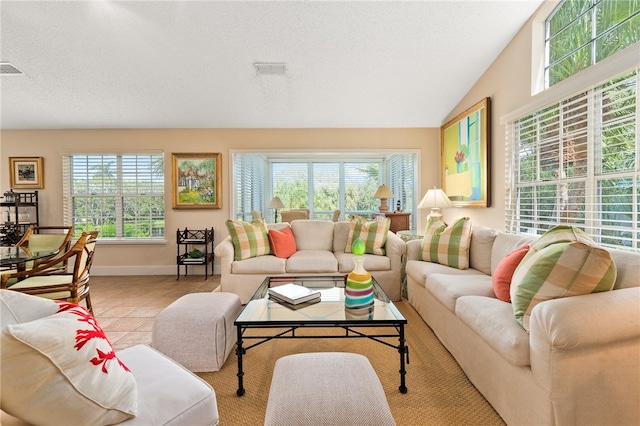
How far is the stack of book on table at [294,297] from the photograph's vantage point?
2.15 m

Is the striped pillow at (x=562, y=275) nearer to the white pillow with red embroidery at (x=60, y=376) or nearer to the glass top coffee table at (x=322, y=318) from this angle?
the glass top coffee table at (x=322, y=318)

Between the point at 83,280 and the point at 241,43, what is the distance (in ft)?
8.72

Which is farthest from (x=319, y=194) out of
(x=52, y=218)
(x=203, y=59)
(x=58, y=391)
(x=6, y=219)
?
(x=58, y=391)

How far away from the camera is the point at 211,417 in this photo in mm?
1102

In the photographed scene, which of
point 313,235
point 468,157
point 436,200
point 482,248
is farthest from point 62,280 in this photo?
Result: point 468,157

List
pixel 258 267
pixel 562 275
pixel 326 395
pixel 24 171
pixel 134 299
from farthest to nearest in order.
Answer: pixel 24 171 < pixel 134 299 < pixel 258 267 < pixel 562 275 < pixel 326 395

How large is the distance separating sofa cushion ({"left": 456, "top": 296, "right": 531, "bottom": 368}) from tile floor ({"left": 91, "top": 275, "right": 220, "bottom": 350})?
8.00 ft

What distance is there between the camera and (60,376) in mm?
796

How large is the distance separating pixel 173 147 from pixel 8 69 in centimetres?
193

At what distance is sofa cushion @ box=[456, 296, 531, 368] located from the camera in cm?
147

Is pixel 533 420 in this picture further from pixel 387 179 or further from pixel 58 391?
pixel 387 179

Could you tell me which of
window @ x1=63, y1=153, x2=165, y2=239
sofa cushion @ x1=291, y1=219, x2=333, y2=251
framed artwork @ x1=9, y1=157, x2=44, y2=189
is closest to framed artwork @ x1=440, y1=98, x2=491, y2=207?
sofa cushion @ x1=291, y1=219, x2=333, y2=251

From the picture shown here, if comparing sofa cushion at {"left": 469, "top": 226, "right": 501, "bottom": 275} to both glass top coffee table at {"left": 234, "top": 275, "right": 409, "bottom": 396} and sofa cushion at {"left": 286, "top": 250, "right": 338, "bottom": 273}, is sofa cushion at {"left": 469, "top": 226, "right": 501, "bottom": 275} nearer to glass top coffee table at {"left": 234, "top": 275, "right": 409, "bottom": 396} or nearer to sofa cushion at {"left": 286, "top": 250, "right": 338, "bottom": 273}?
glass top coffee table at {"left": 234, "top": 275, "right": 409, "bottom": 396}

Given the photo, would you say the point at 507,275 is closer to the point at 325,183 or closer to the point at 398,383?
the point at 398,383
